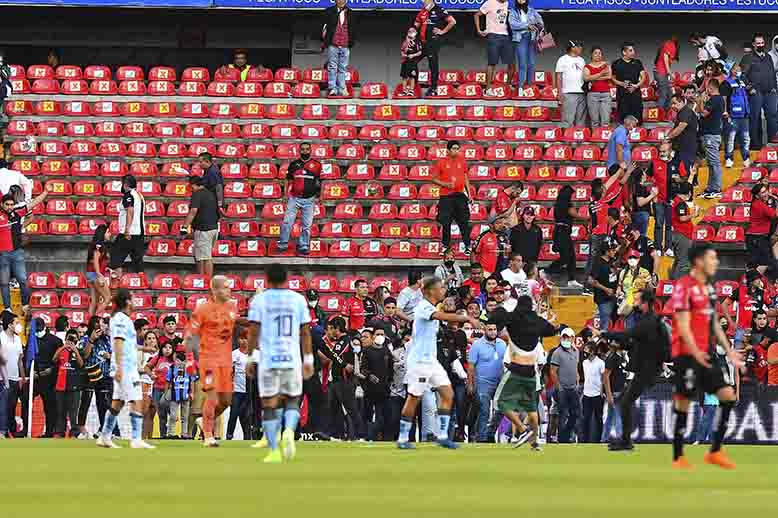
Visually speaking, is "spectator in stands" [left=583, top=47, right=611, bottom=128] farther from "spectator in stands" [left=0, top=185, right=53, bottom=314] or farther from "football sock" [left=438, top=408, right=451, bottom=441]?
"football sock" [left=438, top=408, right=451, bottom=441]

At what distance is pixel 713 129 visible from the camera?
3234 centimetres

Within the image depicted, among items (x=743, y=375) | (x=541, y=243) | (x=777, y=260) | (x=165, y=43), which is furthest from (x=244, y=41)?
(x=743, y=375)

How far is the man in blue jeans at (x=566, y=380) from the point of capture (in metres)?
25.9

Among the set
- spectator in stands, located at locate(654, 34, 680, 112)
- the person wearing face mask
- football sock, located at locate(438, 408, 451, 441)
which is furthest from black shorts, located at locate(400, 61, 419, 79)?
football sock, located at locate(438, 408, 451, 441)

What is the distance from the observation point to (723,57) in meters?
35.6

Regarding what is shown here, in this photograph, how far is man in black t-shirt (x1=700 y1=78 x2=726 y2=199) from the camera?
32.2 m

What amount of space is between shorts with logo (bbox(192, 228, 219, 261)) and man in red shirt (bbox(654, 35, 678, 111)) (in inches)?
392

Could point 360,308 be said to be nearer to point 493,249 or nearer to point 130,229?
point 493,249

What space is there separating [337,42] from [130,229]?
7074 mm

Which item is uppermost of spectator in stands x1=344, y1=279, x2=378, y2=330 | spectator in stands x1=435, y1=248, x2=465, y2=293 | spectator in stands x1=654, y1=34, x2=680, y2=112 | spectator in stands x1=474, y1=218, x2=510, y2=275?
spectator in stands x1=654, y1=34, x2=680, y2=112

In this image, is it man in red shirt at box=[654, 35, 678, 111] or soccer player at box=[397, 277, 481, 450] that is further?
man in red shirt at box=[654, 35, 678, 111]

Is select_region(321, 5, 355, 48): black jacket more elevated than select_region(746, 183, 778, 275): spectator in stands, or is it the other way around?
select_region(321, 5, 355, 48): black jacket

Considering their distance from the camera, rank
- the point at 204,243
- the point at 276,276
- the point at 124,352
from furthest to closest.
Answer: the point at 204,243
the point at 124,352
the point at 276,276

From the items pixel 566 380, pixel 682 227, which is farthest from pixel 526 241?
pixel 566 380
